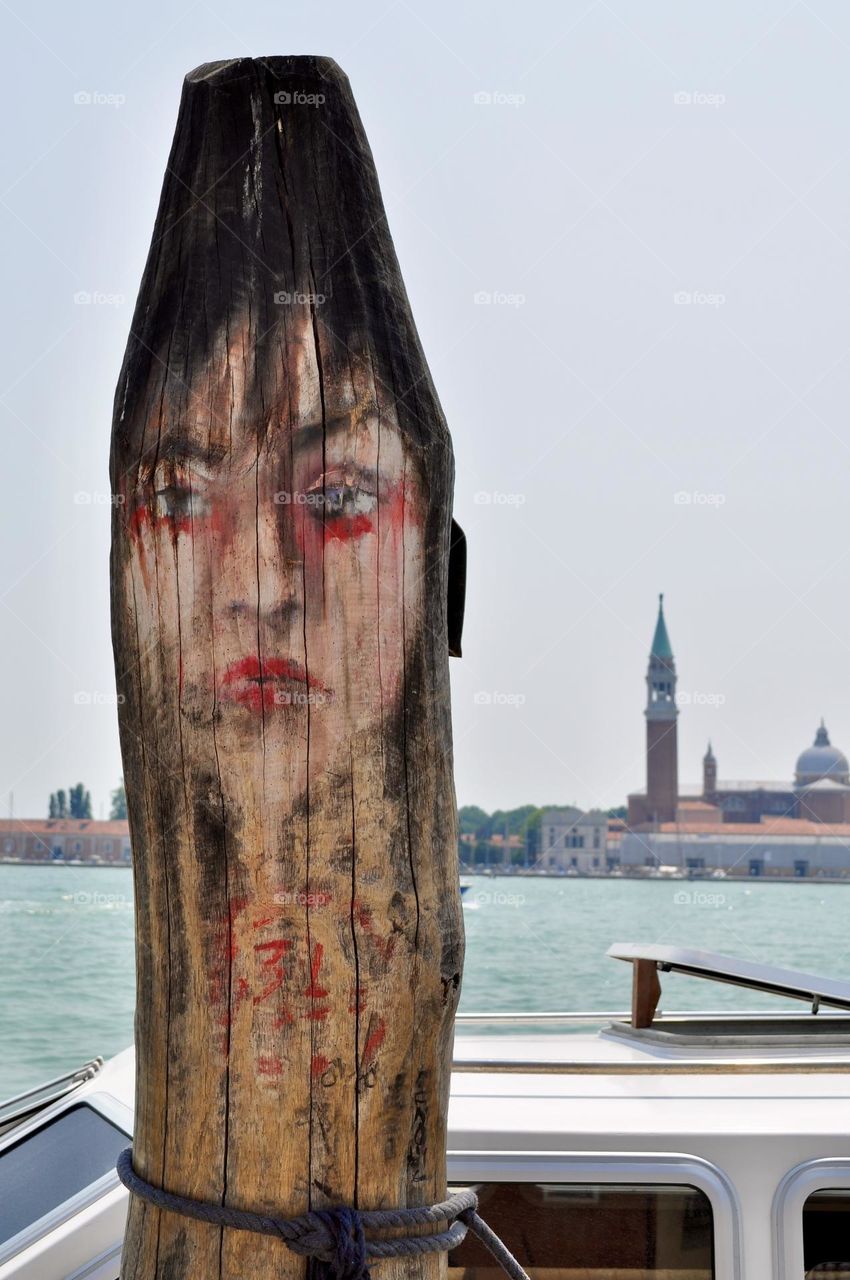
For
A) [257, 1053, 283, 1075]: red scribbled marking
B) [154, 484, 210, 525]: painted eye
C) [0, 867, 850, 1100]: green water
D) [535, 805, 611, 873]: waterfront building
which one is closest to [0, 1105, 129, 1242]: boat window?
[0, 867, 850, 1100]: green water

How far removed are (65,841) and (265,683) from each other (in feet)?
269

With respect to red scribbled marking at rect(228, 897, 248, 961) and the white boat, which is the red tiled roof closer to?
the white boat

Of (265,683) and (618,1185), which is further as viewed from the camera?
(618,1185)

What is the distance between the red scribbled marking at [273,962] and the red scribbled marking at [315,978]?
0.04 meters

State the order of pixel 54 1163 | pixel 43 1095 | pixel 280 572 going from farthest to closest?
1. pixel 43 1095
2. pixel 54 1163
3. pixel 280 572

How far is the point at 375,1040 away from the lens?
1.68 m

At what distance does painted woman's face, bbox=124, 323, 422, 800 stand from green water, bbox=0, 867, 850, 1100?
1.12m

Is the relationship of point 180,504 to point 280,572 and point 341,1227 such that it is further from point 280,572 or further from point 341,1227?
point 341,1227

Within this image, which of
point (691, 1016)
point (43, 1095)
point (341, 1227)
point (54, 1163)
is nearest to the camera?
point (341, 1227)

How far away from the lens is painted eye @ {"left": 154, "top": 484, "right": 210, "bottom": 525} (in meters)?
1.71

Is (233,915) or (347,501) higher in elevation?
(347,501)

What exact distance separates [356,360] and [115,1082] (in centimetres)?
241

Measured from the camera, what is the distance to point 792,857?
105 metres

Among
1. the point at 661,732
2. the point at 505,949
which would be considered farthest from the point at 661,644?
the point at 505,949
